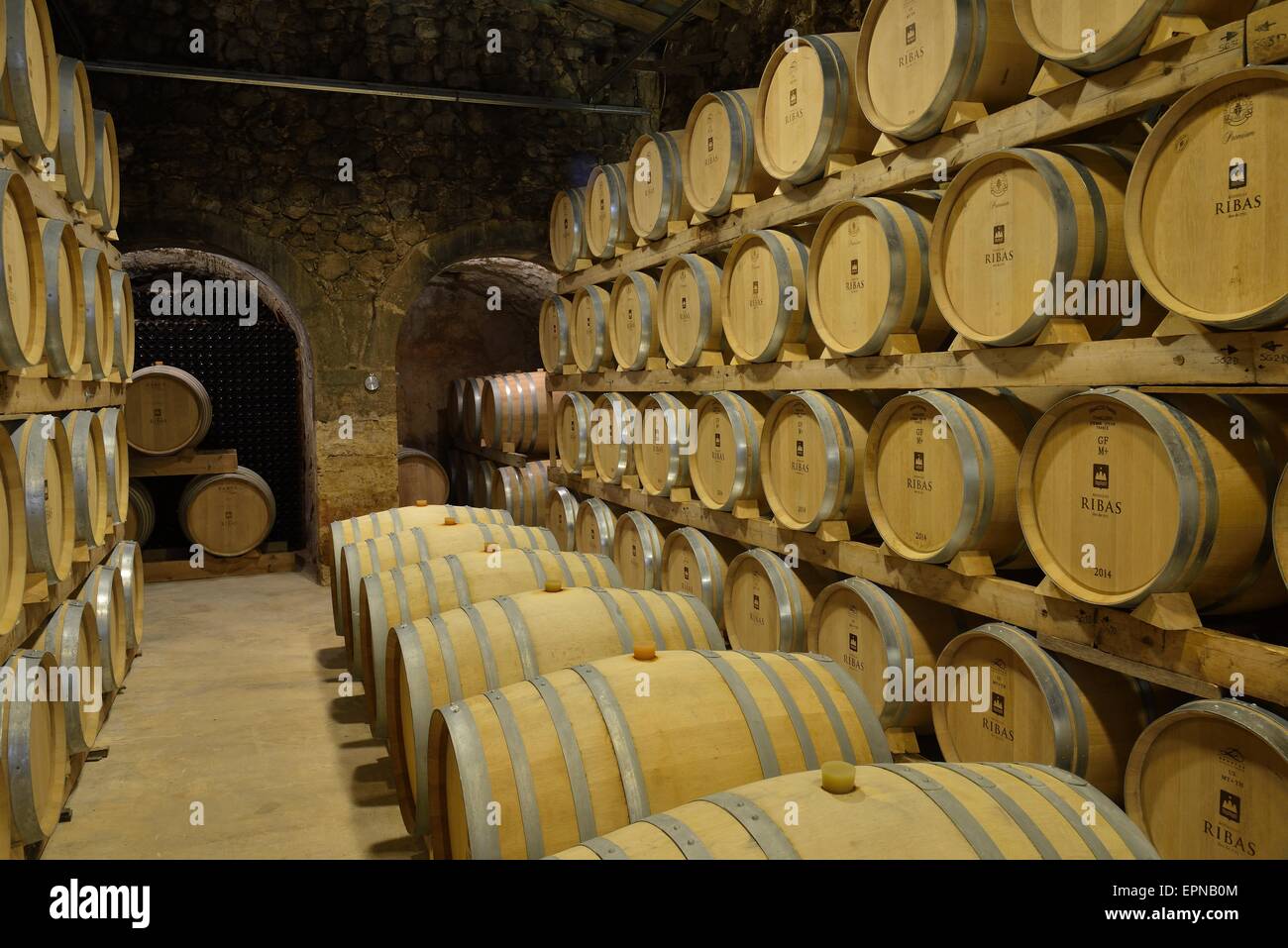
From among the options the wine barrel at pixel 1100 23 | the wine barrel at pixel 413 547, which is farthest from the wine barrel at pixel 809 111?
the wine barrel at pixel 413 547

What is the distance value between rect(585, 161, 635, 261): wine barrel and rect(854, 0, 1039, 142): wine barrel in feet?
9.10

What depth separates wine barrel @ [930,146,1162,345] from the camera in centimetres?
288

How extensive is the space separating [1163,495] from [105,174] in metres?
5.91

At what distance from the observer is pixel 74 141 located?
4.57 meters

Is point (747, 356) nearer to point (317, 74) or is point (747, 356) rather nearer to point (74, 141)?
point (74, 141)

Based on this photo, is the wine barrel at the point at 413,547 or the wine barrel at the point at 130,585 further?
the wine barrel at the point at 130,585

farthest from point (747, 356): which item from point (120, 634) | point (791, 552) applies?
point (120, 634)

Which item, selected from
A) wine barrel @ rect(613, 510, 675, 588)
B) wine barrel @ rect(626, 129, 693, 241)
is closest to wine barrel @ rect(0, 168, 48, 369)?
wine barrel @ rect(626, 129, 693, 241)

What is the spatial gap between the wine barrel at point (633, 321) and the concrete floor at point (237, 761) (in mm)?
2773

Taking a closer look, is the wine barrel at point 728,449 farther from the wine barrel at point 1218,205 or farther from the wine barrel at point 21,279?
the wine barrel at point 21,279

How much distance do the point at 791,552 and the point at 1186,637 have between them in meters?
2.14

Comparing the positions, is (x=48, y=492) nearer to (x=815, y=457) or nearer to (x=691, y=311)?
(x=815, y=457)

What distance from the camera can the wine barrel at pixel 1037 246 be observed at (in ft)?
9.45

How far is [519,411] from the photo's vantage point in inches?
372
